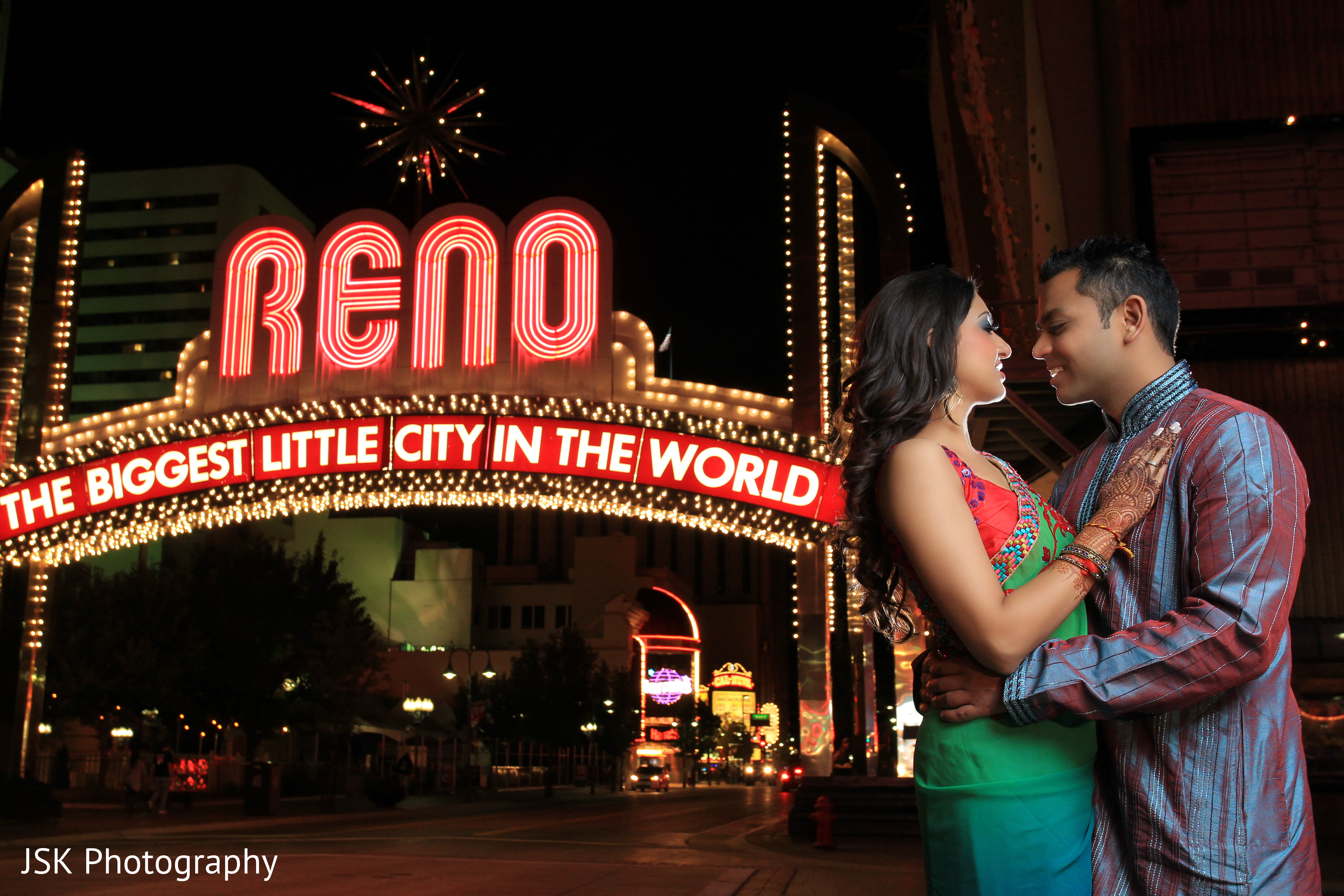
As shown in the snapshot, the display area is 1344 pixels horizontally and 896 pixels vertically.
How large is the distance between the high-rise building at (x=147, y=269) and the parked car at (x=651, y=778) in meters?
56.7

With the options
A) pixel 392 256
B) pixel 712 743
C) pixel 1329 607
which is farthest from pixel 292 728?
pixel 712 743

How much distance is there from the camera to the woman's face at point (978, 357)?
7.78 feet

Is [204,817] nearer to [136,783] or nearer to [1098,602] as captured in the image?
[136,783]

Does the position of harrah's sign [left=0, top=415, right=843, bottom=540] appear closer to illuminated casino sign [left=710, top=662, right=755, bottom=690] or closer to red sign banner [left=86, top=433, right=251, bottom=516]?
red sign banner [left=86, top=433, right=251, bottom=516]

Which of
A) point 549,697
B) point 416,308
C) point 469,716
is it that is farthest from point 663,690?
point 416,308

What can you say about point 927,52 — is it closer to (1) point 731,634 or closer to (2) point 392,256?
(2) point 392,256

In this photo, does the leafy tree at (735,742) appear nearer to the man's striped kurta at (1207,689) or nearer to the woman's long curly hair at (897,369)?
the woman's long curly hair at (897,369)

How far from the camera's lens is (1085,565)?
2111mm

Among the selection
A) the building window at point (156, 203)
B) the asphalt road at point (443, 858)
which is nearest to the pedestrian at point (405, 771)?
the asphalt road at point (443, 858)

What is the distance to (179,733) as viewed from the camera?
147 feet

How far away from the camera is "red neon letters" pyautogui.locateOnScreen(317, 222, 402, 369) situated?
1650 cm

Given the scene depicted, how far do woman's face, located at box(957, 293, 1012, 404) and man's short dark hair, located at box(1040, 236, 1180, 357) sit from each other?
197 mm

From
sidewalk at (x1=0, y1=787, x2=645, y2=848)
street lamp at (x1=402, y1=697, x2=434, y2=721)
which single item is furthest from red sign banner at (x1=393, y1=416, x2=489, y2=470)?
street lamp at (x1=402, y1=697, x2=434, y2=721)

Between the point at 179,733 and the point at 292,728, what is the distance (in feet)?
43.1
